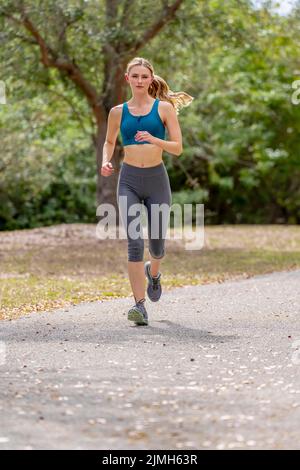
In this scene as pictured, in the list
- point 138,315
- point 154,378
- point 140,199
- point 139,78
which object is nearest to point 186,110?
point 140,199

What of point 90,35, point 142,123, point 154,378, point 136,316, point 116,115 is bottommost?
point 154,378

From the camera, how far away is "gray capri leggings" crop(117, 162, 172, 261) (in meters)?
8.44

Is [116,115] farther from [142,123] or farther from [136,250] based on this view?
[136,250]

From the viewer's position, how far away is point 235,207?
30000mm

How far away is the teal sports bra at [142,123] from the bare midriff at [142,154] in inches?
2.9

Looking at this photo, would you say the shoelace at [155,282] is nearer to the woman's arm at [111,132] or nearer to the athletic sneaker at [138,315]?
the athletic sneaker at [138,315]

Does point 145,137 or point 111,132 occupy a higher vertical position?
point 111,132

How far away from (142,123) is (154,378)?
2.69 meters

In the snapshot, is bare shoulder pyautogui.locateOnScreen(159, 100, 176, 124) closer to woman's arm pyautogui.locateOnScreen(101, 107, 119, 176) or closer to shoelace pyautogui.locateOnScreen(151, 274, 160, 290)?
woman's arm pyautogui.locateOnScreen(101, 107, 119, 176)

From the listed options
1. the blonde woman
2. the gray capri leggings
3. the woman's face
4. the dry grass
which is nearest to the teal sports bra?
the blonde woman

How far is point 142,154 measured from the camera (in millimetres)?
8539

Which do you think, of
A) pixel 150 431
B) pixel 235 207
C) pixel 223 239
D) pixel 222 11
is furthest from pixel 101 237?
pixel 150 431

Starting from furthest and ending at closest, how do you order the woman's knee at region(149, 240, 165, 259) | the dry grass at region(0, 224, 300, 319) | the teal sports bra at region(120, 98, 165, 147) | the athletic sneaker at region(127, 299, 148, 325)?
the dry grass at region(0, 224, 300, 319), the woman's knee at region(149, 240, 165, 259), the athletic sneaker at region(127, 299, 148, 325), the teal sports bra at region(120, 98, 165, 147)

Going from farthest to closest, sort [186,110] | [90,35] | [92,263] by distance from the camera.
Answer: [186,110]
[90,35]
[92,263]
